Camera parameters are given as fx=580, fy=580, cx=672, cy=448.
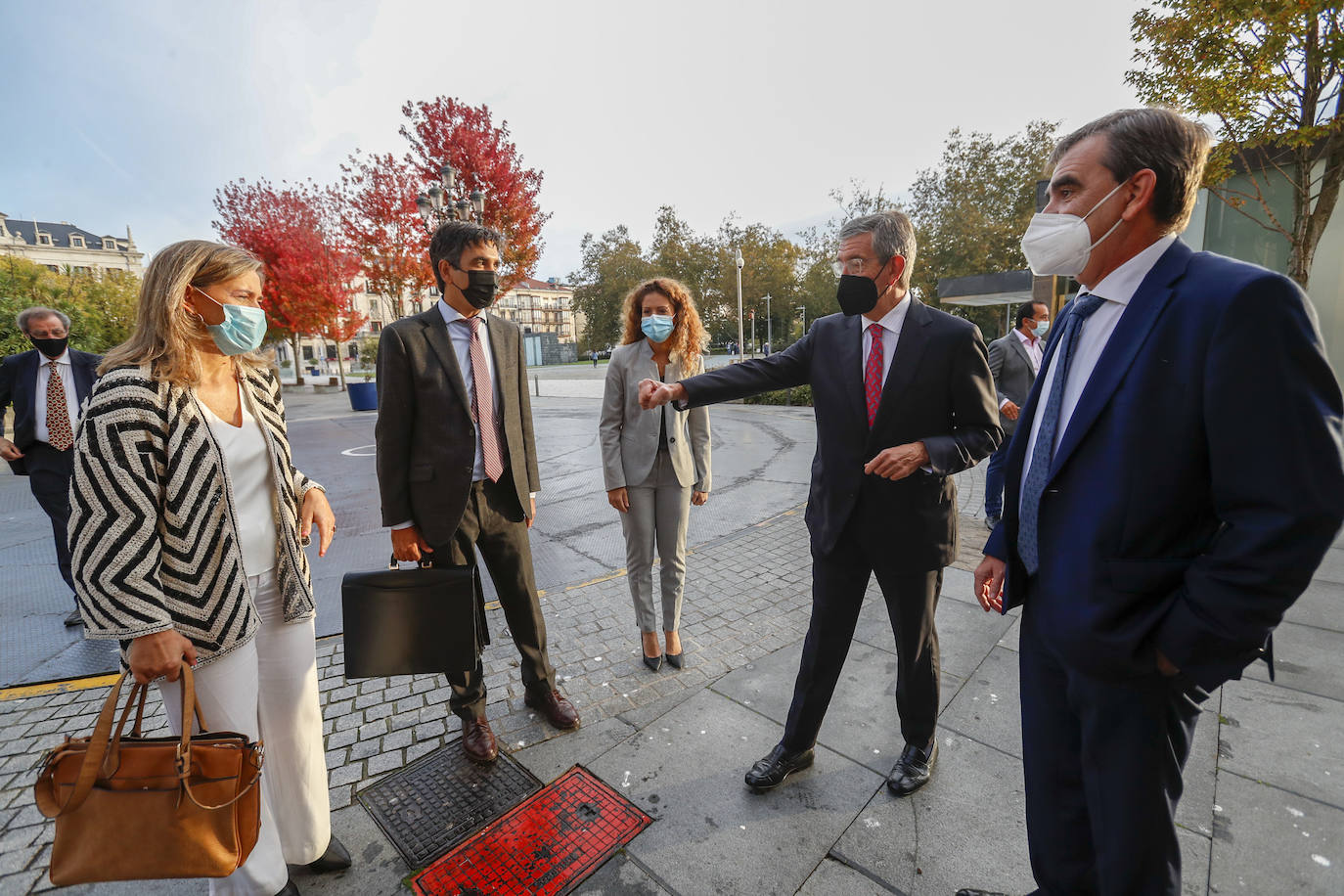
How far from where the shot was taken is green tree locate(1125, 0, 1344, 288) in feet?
22.6

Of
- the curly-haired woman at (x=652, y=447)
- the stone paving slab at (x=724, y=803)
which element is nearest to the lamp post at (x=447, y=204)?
the curly-haired woman at (x=652, y=447)

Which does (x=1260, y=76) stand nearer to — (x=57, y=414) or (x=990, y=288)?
(x=990, y=288)

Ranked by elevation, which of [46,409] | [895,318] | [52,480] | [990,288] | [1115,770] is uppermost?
[990,288]

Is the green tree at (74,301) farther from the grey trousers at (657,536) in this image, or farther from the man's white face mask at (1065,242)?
the man's white face mask at (1065,242)

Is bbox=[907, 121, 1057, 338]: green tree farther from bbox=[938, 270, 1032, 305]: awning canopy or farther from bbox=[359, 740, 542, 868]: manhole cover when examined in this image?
bbox=[359, 740, 542, 868]: manhole cover

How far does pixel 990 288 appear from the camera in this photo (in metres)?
13.6

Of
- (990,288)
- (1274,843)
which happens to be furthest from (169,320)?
(990,288)

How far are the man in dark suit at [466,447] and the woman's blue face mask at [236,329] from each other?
0.58 meters

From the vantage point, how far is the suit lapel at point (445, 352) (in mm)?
2625

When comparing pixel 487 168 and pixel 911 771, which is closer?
pixel 911 771

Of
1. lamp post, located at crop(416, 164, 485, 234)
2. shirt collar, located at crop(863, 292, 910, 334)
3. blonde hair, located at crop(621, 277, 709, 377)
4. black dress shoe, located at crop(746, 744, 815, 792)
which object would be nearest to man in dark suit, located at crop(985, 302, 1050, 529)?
blonde hair, located at crop(621, 277, 709, 377)

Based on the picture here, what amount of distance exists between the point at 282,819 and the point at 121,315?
28.7m

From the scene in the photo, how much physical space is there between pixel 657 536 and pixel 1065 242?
2493 mm

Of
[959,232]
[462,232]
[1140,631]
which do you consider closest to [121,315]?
[462,232]
